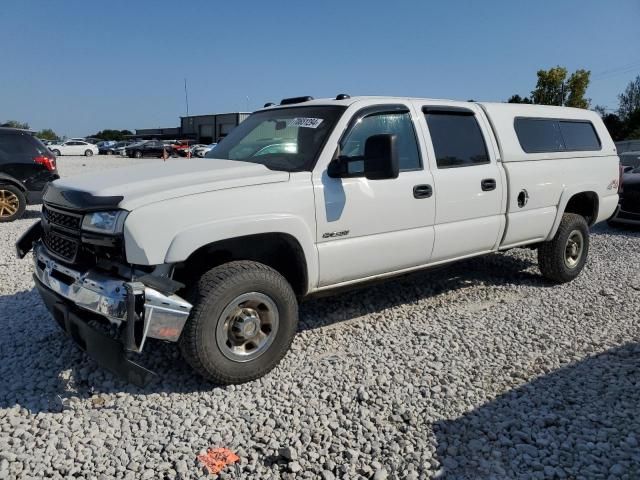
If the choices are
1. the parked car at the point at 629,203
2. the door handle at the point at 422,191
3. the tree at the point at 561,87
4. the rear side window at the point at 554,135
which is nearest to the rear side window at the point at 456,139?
the door handle at the point at 422,191

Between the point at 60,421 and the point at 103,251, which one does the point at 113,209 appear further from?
the point at 60,421

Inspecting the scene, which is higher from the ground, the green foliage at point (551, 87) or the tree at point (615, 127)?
the green foliage at point (551, 87)

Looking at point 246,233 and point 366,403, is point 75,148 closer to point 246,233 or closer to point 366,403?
point 246,233

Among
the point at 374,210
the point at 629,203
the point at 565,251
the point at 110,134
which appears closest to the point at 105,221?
the point at 374,210

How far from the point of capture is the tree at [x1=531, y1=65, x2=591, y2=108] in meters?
40.5

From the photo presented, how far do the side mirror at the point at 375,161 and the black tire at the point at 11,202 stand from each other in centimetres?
804

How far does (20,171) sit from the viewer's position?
31.0 ft

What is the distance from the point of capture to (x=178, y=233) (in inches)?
→ 118

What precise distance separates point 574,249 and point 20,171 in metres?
9.29

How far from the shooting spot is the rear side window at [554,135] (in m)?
5.15

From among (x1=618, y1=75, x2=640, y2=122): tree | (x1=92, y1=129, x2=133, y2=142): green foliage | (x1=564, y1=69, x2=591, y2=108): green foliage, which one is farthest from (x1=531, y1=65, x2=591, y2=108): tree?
(x1=92, y1=129, x2=133, y2=142): green foliage

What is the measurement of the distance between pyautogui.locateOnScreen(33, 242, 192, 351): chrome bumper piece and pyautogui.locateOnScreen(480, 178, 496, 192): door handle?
2841mm

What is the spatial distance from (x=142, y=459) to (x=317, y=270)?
1625 millimetres

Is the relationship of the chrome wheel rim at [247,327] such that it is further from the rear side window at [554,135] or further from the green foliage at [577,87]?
the green foliage at [577,87]
